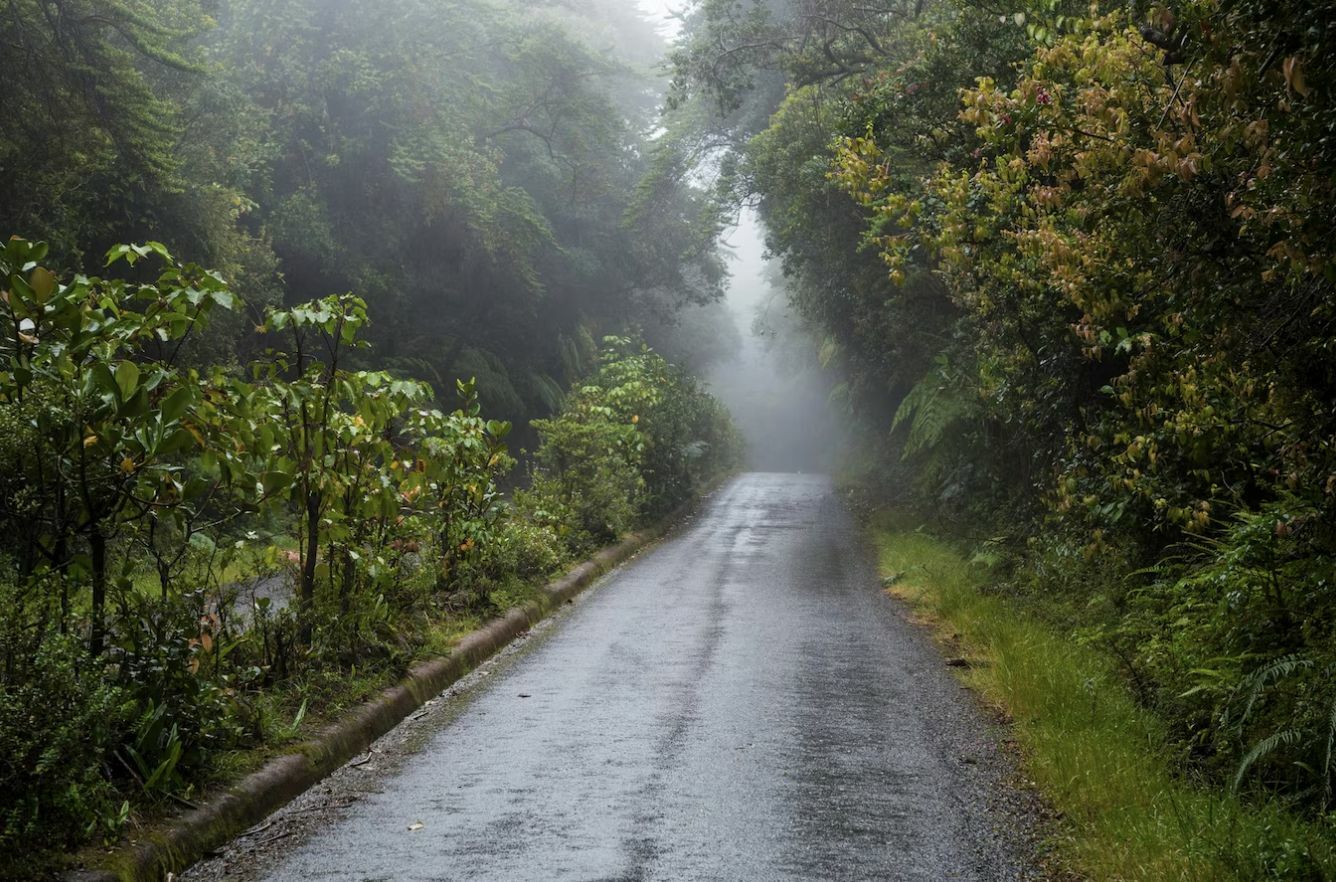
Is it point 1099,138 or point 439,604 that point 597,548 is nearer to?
point 439,604

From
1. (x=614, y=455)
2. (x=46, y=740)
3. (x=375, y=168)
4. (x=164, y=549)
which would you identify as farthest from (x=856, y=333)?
(x=46, y=740)

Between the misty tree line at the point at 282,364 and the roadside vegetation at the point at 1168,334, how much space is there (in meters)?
4.50

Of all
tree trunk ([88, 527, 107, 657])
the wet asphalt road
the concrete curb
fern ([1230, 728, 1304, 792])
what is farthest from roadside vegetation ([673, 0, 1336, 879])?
tree trunk ([88, 527, 107, 657])

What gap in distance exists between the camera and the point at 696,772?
611 cm

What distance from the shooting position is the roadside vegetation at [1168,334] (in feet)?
15.9

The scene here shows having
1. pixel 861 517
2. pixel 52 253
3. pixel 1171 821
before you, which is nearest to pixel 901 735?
pixel 1171 821

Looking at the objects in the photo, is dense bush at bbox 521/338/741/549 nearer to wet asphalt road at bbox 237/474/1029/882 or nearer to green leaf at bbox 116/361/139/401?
wet asphalt road at bbox 237/474/1029/882

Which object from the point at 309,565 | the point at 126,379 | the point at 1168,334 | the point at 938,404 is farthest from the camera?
the point at 938,404

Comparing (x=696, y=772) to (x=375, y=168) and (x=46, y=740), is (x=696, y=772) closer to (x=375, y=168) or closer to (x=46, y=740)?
(x=46, y=740)

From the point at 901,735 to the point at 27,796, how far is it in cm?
477

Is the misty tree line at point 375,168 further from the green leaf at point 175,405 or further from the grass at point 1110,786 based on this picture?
the grass at point 1110,786

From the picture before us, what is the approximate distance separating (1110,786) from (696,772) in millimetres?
2097

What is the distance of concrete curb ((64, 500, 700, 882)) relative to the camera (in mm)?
4555

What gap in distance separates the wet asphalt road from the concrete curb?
0.35 meters
